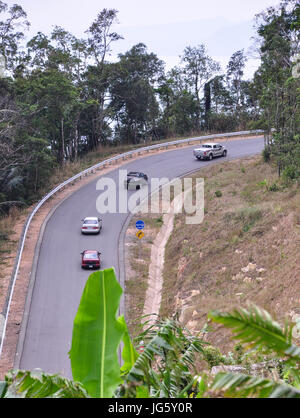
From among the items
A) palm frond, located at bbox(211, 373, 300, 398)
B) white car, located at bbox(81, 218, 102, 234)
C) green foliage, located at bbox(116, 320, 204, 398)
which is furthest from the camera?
white car, located at bbox(81, 218, 102, 234)

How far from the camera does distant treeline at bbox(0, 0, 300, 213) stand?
3672cm

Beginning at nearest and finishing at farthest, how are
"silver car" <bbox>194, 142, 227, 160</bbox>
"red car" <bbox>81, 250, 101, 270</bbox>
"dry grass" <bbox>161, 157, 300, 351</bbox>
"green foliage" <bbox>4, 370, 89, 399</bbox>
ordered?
"green foliage" <bbox>4, 370, 89, 399</bbox>
"dry grass" <bbox>161, 157, 300, 351</bbox>
"red car" <bbox>81, 250, 101, 270</bbox>
"silver car" <bbox>194, 142, 227, 160</bbox>

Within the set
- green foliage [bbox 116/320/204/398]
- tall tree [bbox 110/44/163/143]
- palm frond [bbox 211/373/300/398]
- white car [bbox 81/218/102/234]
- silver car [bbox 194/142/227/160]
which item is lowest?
white car [bbox 81/218/102/234]

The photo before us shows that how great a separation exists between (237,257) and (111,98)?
120ft

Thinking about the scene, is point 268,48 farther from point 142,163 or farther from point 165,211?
point 165,211

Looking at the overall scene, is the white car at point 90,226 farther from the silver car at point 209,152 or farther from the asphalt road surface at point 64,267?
the silver car at point 209,152

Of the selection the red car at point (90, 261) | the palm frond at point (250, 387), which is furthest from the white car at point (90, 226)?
the palm frond at point (250, 387)

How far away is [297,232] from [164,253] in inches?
376

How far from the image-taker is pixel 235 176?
122 feet

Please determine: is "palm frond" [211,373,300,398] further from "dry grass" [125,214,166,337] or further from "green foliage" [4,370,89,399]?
"dry grass" [125,214,166,337]

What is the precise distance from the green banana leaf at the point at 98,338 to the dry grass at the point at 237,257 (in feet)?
35.4

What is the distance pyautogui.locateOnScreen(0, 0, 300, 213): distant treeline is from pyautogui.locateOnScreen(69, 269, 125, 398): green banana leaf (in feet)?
86.1

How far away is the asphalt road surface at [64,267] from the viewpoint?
19.4m

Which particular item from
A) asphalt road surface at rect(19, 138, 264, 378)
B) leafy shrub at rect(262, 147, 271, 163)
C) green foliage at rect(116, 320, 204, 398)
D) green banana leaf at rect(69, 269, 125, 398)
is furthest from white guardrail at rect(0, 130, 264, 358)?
green banana leaf at rect(69, 269, 125, 398)
